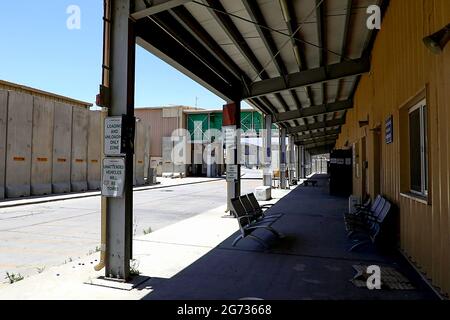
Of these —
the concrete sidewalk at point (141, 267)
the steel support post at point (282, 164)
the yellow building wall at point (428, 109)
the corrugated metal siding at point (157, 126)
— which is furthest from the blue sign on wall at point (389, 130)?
the corrugated metal siding at point (157, 126)

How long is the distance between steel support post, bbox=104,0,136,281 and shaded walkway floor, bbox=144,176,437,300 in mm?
654

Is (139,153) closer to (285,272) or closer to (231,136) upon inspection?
(231,136)

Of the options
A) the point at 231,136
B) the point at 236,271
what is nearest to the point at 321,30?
the point at 231,136

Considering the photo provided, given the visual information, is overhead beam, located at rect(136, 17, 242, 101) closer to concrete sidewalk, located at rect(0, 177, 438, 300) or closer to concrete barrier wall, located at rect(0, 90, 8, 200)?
concrete sidewalk, located at rect(0, 177, 438, 300)

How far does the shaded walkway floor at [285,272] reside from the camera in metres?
4.06

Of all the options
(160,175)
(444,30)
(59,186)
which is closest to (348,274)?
(444,30)

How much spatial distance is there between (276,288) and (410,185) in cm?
326

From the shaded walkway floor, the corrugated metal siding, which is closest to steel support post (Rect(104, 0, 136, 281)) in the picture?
the shaded walkway floor

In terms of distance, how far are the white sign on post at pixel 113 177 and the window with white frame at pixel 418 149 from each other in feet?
14.6

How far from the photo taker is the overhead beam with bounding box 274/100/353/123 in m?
16.2

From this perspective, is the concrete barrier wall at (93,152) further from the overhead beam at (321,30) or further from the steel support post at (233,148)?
the overhead beam at (321,30)
